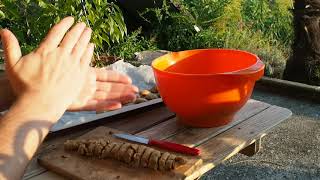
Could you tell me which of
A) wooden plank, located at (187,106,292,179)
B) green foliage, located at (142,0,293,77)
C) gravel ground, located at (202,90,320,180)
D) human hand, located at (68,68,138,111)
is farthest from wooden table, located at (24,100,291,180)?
green foliage, located at (142,0,293,77)

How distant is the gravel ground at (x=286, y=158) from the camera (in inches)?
96.8

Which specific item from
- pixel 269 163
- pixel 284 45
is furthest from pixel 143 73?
pixel 284 45

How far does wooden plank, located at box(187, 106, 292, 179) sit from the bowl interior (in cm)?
16

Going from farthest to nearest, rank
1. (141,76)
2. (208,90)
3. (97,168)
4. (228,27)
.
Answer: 1. (228,27)
2. (141,76)
3. (208,90)
4. (97,168)

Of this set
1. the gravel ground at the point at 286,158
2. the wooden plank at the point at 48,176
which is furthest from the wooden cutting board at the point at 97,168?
the gravel ground at the point at 286,158

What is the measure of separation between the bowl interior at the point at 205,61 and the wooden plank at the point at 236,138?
0.16 m

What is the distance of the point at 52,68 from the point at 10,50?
4.0 inches

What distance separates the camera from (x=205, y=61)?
1342 mm

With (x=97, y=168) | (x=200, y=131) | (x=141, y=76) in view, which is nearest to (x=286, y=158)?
(x=141, y=76)

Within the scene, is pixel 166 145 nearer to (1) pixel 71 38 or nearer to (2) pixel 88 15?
(1) pixel 71 38

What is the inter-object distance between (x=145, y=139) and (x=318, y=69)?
2.79 meters

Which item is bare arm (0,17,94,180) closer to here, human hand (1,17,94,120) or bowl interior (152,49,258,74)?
human hand (1,17,94,120)

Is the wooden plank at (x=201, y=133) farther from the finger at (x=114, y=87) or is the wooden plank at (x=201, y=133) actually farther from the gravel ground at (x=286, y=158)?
the gravel ground at (x=286, y=158)

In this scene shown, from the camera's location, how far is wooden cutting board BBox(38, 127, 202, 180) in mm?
926
